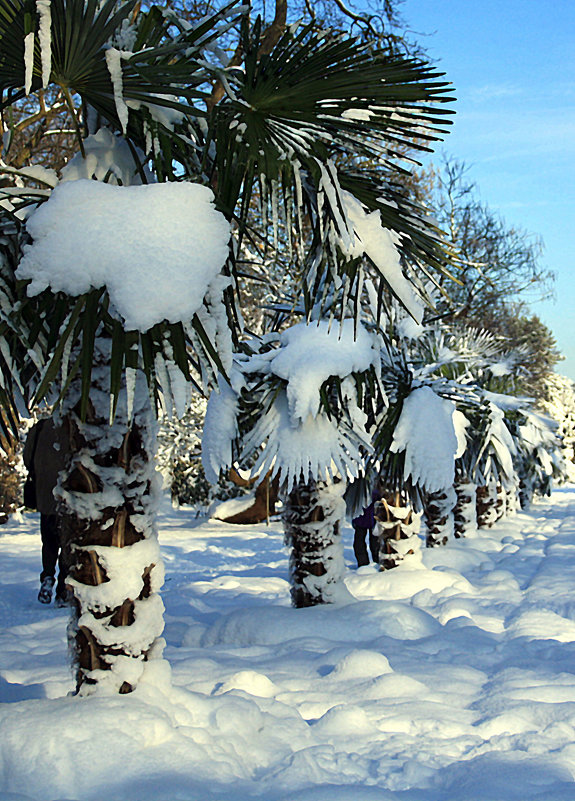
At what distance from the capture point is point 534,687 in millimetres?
3639

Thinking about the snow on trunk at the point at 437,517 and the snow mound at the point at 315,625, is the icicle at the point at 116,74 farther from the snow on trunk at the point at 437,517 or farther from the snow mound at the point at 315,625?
the snow on trunk at the point at 437,517

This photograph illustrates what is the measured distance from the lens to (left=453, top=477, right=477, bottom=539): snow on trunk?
38.9ft

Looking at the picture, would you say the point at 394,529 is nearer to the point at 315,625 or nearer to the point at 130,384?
the point at 315,625

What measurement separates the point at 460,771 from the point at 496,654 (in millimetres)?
1907

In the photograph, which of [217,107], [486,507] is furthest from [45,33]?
[486,507]

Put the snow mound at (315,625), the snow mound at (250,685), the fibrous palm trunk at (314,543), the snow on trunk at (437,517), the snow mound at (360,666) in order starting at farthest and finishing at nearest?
the snow on trunk at (437,517), the fibrous palm trunk at (314,543), the snow mound at (315,625), the snow mound at (360,666), the snow mound at (250,685)

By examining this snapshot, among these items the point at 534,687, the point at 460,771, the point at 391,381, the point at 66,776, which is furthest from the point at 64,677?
the point at 391,381

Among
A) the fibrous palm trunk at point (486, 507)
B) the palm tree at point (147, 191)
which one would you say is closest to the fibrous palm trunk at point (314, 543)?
the palm tree at point (147, 191)

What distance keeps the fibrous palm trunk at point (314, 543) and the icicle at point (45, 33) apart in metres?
3.72

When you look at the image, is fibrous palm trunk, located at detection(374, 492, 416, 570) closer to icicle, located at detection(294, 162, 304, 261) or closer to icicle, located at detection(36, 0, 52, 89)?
icicle, located at detection(294, 162, 304, 261)

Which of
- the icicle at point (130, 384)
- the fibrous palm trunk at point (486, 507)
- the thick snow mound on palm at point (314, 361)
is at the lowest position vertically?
the fibrous palm trunk at point (486, 507)

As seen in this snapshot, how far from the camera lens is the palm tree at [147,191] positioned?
8.00 ft

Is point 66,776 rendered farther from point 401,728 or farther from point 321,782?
point 401,728

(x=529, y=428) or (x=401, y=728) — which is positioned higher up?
(x=529, y=428)
